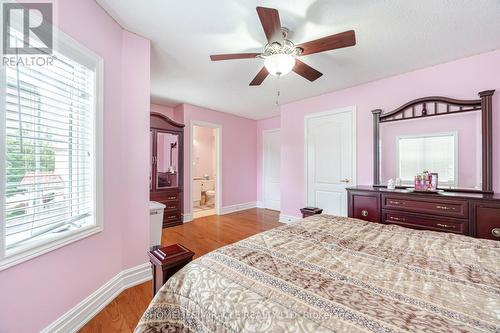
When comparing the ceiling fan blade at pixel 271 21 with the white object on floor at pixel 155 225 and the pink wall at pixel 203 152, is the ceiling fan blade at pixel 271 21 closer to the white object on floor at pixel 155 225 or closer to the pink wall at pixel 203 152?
the white object on floor at pixel 155 225

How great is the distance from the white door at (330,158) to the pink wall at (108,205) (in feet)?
9.55

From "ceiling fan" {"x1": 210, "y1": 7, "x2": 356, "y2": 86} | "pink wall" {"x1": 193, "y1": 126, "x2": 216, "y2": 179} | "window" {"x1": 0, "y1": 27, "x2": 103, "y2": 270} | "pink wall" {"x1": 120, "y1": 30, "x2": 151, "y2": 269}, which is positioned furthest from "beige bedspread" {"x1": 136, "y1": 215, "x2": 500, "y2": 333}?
"pink wall" {"x1": 193, "y1": 126, "x2": 216, "y2": 179}

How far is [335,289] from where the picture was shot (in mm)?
873

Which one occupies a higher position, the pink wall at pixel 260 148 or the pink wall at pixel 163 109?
the pink wall at pixel 163 109

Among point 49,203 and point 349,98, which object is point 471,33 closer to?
point 349,98

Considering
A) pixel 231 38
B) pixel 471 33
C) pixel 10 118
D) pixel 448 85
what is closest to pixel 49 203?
pixel 10 118

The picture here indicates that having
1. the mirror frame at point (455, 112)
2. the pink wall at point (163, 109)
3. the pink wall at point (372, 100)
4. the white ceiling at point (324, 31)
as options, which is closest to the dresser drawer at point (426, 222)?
the mirror frame at point (455, 112)

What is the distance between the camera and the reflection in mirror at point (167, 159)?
4.04 meters

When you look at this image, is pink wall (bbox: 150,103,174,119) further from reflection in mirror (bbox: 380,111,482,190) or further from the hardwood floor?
reflection in mirror (bbox: 380,111,482,190)

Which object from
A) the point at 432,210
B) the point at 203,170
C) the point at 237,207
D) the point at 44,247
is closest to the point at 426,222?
the point at 432,210

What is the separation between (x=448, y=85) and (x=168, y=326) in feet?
12.2

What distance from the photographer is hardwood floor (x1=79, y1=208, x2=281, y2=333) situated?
161cm

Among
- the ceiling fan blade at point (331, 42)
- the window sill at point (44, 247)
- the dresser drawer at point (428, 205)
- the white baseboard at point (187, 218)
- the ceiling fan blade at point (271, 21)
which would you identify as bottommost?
the white baseboard at point (187, 218)

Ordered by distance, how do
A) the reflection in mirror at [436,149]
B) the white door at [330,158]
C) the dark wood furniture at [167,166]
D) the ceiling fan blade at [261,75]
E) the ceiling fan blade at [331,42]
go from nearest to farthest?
1. the ceiling fan blade at [331,42]
2. the ceiling fan blade at [261,75]
3. the reflection in mirror at [436,149]
4. the white door at [330,158]
5. the dark wood furniture at [167,166]
